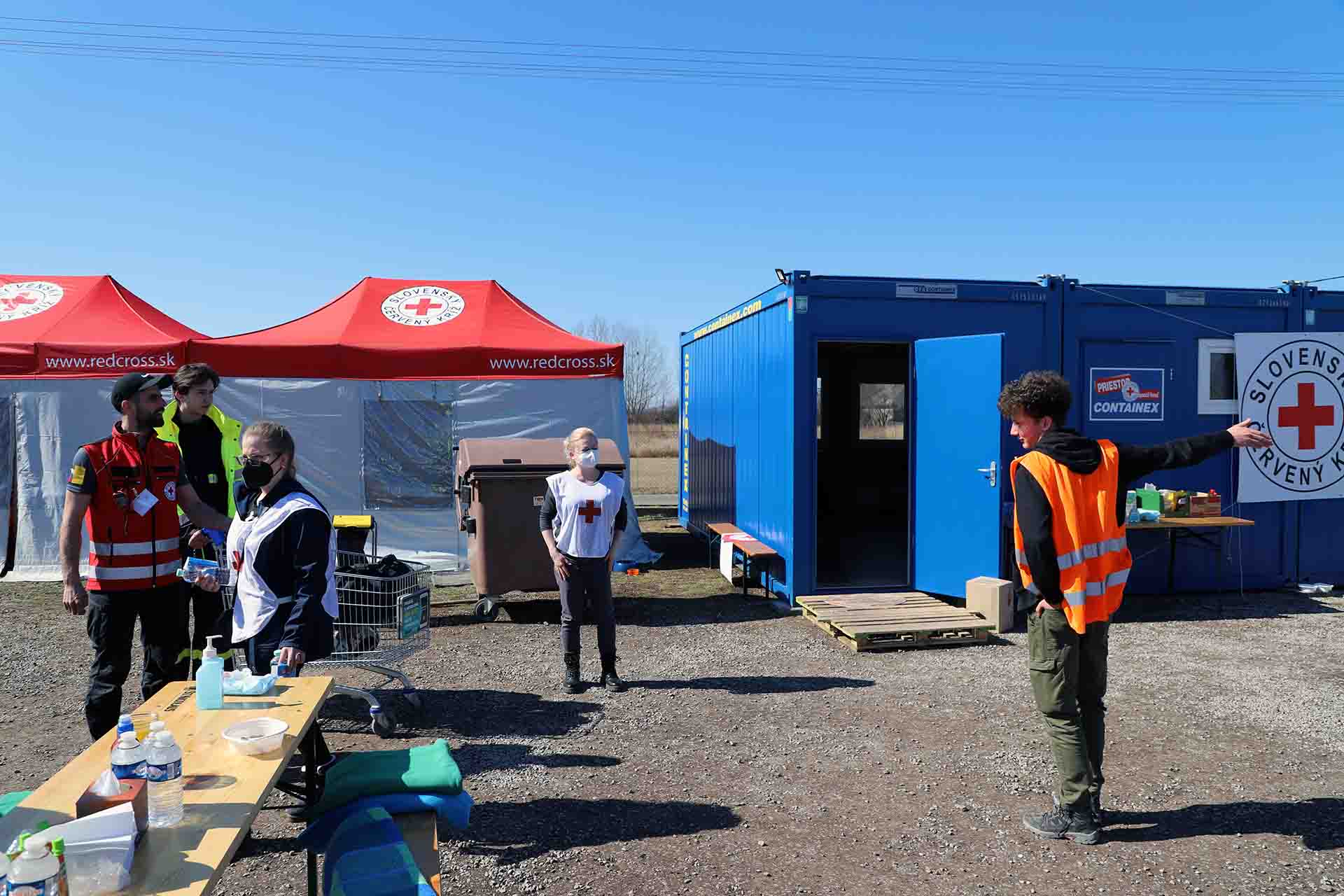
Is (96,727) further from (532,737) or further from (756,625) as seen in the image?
(756,625)

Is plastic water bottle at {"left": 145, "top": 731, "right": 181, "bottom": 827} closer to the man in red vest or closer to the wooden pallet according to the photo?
the man in red vest

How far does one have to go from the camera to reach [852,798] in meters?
4.42

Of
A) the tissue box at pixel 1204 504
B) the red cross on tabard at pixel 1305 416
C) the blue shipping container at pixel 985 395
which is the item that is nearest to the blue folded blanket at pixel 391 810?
the blue shipping container at pixel 985 395

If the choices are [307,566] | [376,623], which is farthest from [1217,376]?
[307,566]

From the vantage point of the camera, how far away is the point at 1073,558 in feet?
12.4

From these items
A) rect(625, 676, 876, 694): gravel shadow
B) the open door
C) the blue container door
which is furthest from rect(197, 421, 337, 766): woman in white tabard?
the blue container door

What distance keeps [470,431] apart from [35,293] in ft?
18.5

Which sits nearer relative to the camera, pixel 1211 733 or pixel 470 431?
Answer: pixel 1211 733

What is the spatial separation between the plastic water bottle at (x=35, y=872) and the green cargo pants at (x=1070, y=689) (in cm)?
337

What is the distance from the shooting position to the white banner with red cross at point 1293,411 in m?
9.05

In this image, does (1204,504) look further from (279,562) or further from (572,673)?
(279,562)

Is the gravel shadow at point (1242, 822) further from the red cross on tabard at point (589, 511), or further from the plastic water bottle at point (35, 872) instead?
the plastic water bottle at point (35, 872)

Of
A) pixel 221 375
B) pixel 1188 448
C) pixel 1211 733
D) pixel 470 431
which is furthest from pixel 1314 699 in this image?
pixel 221 375

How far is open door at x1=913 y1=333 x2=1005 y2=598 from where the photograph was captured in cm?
774
